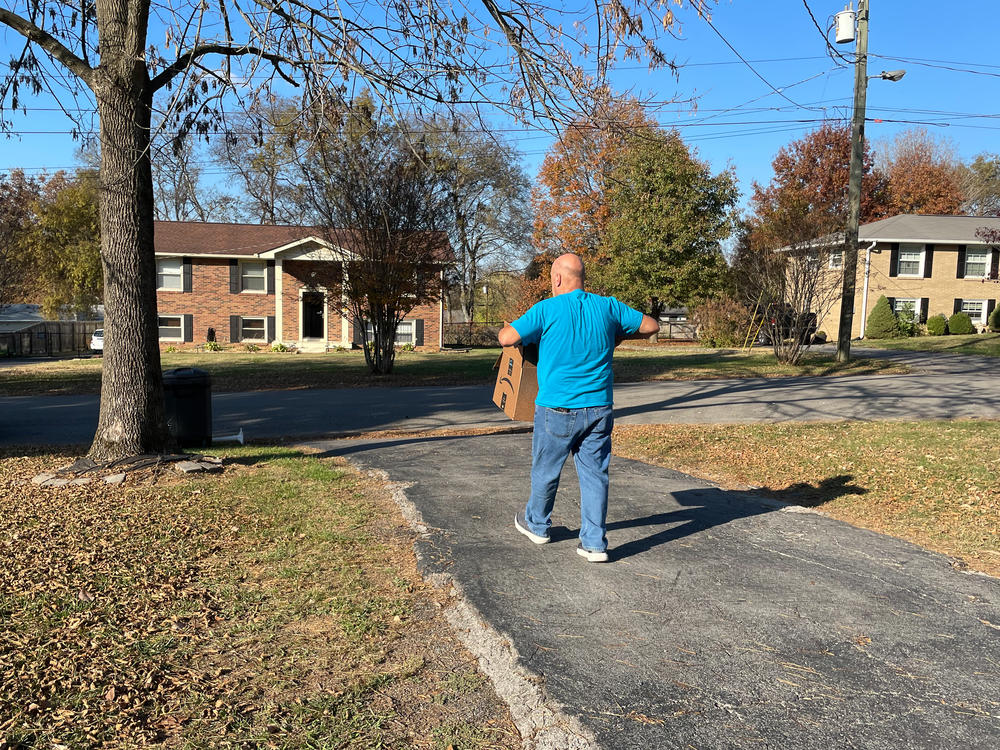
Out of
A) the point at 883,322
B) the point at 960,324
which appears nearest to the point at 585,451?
the point at 883,322

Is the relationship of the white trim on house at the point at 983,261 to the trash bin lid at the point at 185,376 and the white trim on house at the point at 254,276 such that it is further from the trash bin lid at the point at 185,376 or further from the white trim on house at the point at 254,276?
the trash bin lid at the point at 185,376

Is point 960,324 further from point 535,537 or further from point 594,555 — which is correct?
point 594,555

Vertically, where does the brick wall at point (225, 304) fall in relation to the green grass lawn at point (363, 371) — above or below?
above

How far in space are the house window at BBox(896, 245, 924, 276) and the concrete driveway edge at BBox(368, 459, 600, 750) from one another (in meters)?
38.2

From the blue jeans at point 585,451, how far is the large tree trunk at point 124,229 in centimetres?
472

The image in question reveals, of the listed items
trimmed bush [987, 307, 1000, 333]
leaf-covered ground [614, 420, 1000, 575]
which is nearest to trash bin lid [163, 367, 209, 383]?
leaf-covered ground [614, 420, 1000, 575]

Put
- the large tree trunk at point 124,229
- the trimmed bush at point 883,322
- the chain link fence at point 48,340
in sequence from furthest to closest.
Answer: the trimmed bush at point 883,322, the chain link fence at point 48,340, the large tree trunk at point 124,229

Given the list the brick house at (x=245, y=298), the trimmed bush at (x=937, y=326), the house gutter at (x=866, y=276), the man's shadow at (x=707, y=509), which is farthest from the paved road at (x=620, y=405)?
the house gutter at (x=866, y=276)

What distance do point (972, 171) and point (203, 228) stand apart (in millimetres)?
56899

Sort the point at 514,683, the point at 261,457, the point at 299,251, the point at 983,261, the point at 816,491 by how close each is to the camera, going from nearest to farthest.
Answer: the point at 514,683
the point at 816,491
the point at 261,457
the point at 299,251
the point at 983,261

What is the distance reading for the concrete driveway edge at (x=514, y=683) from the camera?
107 inches

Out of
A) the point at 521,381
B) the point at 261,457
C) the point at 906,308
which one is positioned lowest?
the point at 261,457

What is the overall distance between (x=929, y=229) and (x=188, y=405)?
38.0 metres

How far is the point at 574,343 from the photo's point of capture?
4.45 metres
